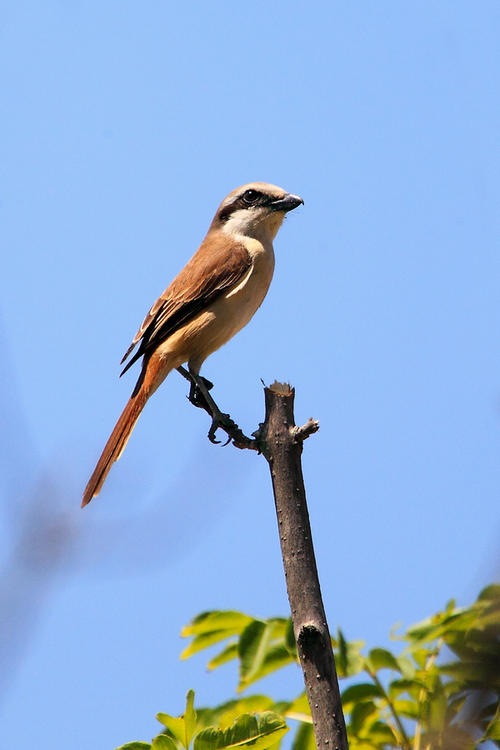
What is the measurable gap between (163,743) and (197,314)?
10.4ft

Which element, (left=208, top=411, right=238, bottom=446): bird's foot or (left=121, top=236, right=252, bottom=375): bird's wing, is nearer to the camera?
(left=208, top=411, right=238, bottom=446): bird's foot

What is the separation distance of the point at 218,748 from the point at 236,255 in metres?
3.54

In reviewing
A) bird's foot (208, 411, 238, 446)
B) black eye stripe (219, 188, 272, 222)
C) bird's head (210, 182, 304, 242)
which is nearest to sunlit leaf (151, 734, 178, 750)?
bird's foot (208, 411, 238, 446)

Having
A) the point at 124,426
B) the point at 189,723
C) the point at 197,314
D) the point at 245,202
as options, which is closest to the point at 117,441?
the point at 124,426

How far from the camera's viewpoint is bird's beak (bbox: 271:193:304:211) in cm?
588

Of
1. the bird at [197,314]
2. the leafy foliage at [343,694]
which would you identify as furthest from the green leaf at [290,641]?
the bird at [197,314]

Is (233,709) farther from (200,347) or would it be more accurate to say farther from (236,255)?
(236,255)

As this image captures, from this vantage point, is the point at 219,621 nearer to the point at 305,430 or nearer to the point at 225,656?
the point at 225,656

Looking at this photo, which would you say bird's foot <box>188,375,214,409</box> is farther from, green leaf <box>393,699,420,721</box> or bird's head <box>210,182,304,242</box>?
green leaf <box>393,699,420,721</box>

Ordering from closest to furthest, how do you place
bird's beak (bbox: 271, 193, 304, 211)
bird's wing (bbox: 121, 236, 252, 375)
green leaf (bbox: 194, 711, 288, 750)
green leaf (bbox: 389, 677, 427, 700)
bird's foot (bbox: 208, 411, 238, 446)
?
1. green leaf (bbox: 194, 711, 288, 750)
2. green leaf (bbox: 389, 677, 427, 700)
3. bird's foot (bbox: 208, 411, 238, 446)
4. bird's wing (bbox: 121, 236, 252, 375)
5. bird's beak (bbox: 271, 193, 304, 211)

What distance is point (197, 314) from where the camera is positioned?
531 cm

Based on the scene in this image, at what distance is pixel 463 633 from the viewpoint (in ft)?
9.55

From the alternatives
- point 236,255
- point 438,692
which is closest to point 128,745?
point 438,692

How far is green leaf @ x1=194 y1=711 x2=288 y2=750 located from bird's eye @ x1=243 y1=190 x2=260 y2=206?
416 centimetres
